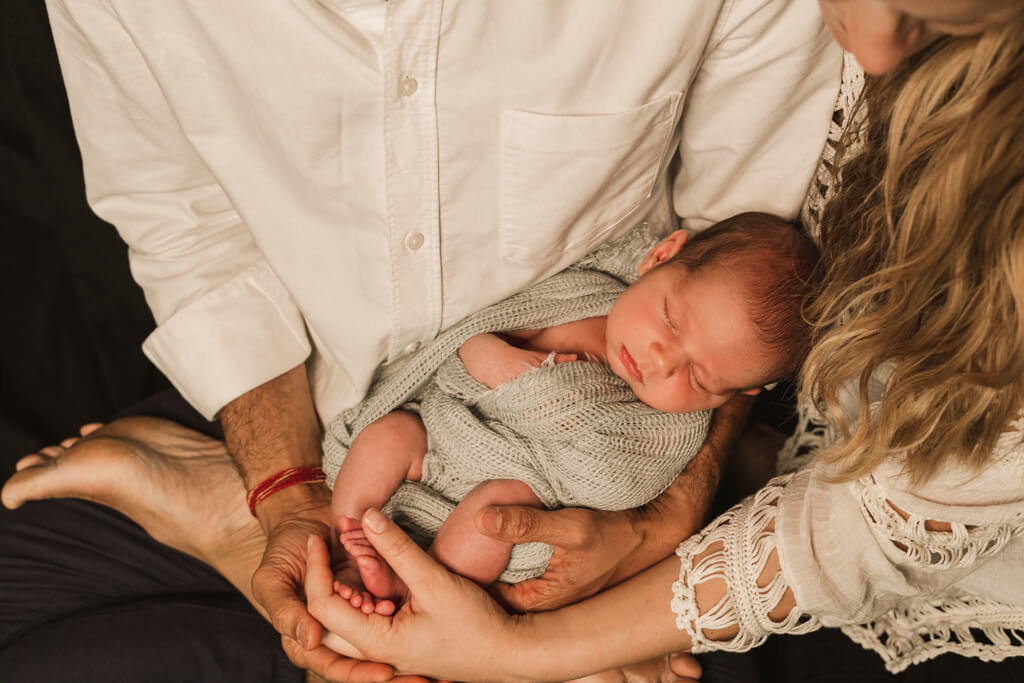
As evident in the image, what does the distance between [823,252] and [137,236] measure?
43.0 inches

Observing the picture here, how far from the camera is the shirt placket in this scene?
0.96 meters

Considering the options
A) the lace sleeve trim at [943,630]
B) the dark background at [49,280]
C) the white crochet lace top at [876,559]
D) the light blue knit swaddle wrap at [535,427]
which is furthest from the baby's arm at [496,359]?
the dark background at [49,280]

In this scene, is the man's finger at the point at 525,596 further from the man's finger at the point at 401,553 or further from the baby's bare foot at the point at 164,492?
the baby's bare foot at the point at 164,492

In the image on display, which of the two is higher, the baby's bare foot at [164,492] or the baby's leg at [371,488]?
the baby's leg at [371,488]

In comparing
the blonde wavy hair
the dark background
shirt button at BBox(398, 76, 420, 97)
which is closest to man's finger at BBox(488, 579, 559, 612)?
the blonde wavy hair

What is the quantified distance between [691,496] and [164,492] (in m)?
0.92

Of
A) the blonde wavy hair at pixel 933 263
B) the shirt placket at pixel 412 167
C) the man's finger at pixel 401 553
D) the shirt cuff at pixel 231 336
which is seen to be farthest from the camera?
the shirt cuff at pixel 231 336

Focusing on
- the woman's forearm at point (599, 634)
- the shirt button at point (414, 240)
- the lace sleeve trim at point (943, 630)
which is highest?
the shirt button at point (414, 240)

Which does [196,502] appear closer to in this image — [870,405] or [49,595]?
[49,595]

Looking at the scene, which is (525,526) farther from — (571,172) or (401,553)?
(571,172)

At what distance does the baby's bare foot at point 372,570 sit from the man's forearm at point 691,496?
0.38 metres

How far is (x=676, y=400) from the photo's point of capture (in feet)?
3.87

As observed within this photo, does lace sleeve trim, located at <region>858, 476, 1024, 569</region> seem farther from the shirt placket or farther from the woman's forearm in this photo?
the shirt placket

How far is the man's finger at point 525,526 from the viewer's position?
41.3 inches
